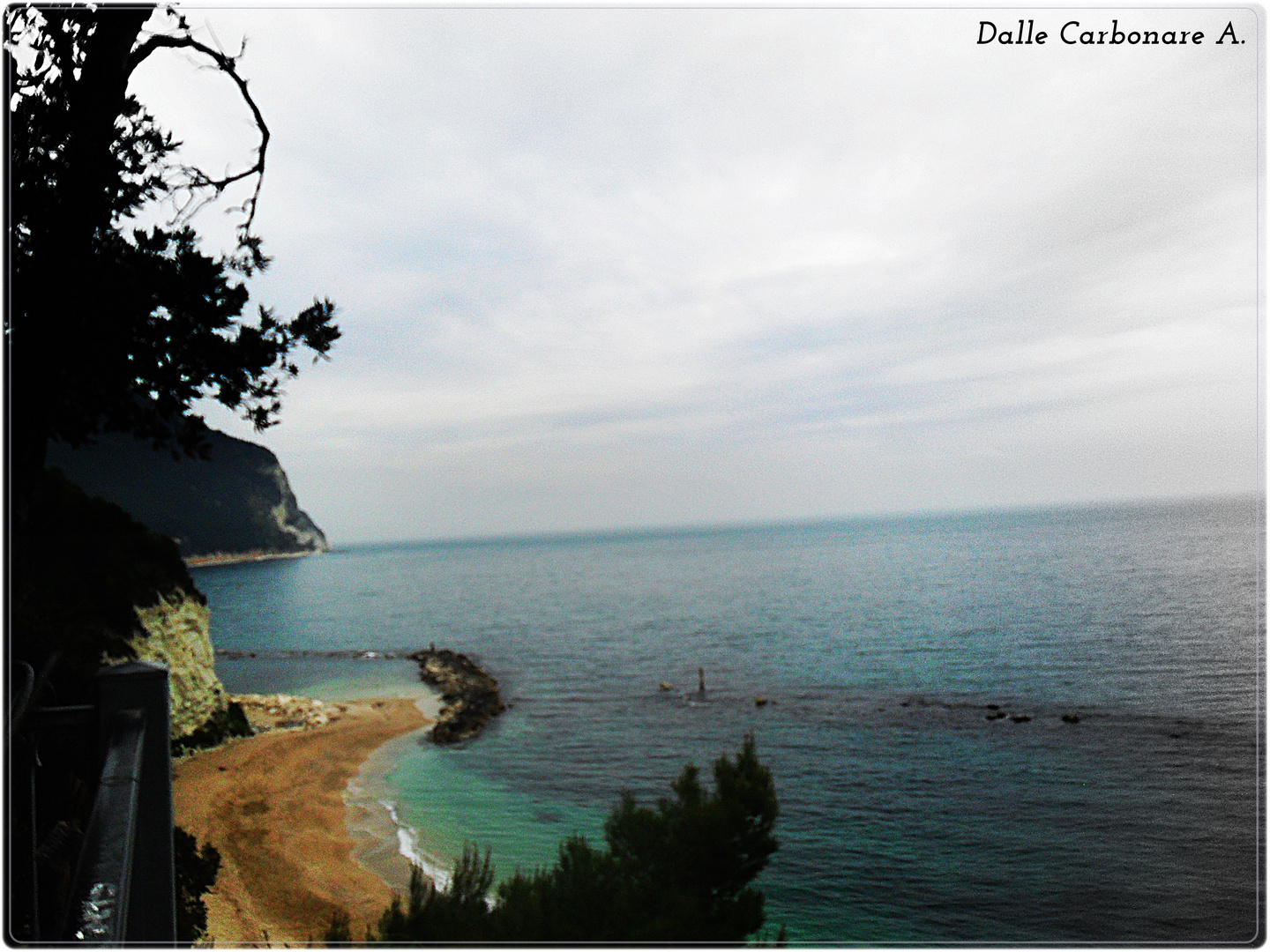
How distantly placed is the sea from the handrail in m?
16.3

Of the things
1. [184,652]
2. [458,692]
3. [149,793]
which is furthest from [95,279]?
[458,692]

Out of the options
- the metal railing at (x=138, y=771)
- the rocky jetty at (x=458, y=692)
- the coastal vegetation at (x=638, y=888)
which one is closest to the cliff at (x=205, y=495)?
the rocky jetty at (x=458, y=692)

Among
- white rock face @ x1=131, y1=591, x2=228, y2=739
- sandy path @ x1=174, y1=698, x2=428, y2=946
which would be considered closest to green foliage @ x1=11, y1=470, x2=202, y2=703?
white rock face @ x1=131, y1=591, x2=228, y2=739

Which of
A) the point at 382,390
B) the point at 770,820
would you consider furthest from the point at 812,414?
the point at 770,820

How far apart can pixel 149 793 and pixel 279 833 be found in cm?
2020

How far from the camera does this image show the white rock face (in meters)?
21.8

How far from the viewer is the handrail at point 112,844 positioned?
175cm

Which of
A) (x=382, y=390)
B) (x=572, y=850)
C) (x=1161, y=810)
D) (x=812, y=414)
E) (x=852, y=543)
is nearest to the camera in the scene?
(x=572, y=850)

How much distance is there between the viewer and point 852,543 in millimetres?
147875

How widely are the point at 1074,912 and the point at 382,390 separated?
19.1 meters

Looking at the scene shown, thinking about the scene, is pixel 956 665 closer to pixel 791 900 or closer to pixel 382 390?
pixel 791 900

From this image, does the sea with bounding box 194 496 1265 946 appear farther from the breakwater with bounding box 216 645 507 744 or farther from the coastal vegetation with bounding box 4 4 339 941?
the coastal vegetation with bounding box 4 4 339 941

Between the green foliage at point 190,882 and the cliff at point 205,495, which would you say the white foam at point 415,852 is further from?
the cliff at point 205,495

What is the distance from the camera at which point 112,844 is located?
1947mm
